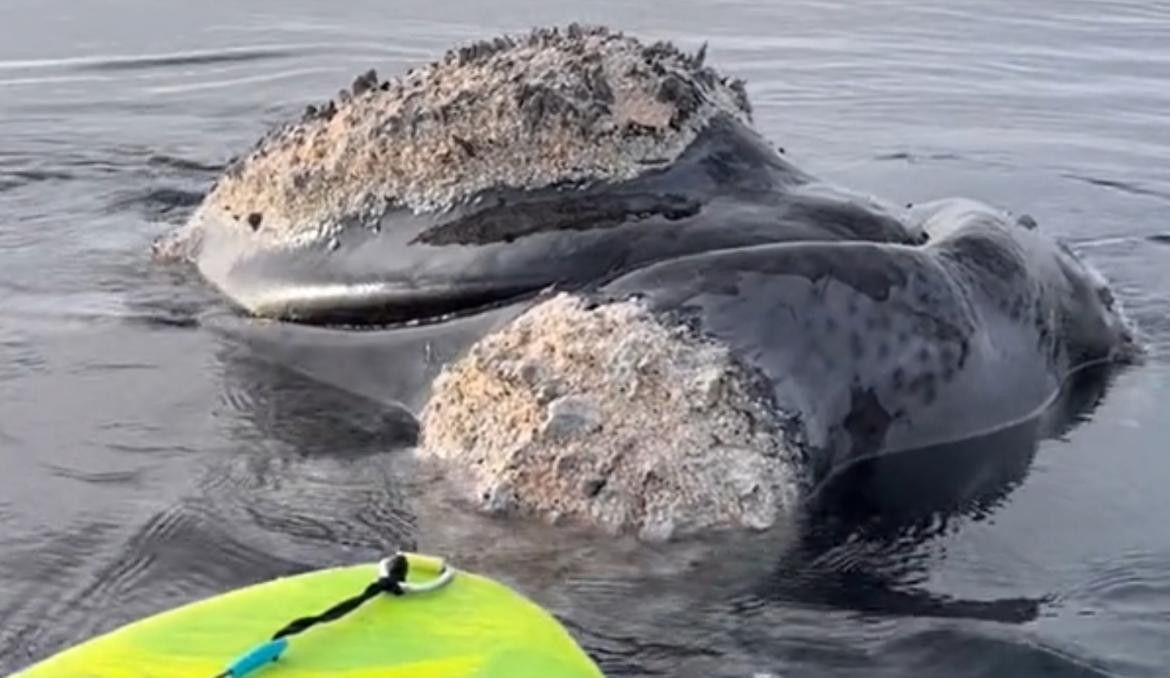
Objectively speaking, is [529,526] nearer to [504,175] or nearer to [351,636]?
[504,175]

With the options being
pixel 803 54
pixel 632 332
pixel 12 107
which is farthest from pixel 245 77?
pixel 632 332

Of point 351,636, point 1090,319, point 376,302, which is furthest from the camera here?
point 1090,319

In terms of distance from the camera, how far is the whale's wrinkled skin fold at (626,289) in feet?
15.2

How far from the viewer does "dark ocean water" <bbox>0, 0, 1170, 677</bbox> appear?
405cm

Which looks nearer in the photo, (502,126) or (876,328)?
(876,328)

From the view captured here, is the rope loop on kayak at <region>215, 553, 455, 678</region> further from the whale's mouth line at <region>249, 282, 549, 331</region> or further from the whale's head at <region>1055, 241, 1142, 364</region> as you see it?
the whale's head at <region>1055, 241, 1142, 364</region>

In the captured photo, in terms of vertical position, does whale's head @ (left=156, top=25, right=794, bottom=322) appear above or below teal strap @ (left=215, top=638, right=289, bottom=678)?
above

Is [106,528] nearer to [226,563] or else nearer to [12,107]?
[226,563]

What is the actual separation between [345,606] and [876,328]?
2.04 meters

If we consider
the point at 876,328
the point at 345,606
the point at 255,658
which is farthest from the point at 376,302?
the point at 255,658

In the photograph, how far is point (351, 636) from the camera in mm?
3160

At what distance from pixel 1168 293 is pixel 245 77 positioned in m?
Result: 5.57

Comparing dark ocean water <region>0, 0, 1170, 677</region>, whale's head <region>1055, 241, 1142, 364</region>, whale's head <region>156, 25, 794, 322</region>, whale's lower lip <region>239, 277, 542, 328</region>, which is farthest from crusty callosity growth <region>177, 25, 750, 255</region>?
whale's head <region>1055, 241, 1142, 364</region>

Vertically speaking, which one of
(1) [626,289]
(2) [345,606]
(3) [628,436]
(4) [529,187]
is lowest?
(3) [628,436]
